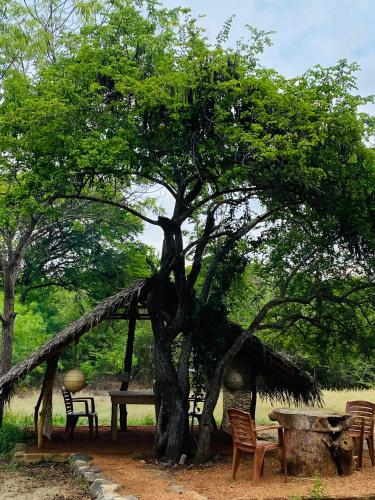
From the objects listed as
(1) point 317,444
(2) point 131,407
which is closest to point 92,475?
(1) point 317,444

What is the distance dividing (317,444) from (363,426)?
1.14 meters

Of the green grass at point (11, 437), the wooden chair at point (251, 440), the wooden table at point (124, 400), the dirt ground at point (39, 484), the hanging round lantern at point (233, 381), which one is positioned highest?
the hanging round lantern at point (233, 381)

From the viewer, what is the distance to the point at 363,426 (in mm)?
9477

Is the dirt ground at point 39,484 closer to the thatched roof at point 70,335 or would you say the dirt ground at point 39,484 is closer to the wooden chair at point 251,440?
the thatched roof at point 70,335

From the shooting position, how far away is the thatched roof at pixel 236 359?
1169 centimetres

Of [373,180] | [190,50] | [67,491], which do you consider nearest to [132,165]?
[190,50]

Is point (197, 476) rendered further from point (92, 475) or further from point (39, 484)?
point (39, 484)

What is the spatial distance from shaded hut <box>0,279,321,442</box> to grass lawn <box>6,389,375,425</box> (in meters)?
2.88

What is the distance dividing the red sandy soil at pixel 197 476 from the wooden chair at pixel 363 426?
0.94 ft

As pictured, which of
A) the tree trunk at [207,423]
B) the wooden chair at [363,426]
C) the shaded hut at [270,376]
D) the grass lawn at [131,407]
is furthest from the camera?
the grass lawn at [131,407]

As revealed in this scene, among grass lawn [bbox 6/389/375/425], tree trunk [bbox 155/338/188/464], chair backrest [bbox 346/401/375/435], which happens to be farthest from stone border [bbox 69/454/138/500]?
grass lawn [bbox 6/389/375/425]

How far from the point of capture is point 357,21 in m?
7.66

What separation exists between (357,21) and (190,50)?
2.97 m

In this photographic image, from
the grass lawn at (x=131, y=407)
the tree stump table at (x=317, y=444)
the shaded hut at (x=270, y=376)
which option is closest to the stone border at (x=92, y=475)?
the tree stump table at (x=317, y=444)
